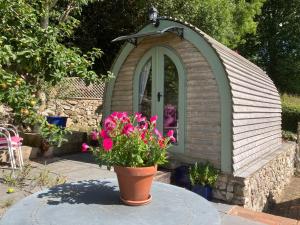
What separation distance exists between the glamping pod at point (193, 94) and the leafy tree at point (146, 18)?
6354 millimetres

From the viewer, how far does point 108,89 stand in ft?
27.6

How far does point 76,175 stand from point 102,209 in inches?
143

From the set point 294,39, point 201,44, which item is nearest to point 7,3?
point 201,44

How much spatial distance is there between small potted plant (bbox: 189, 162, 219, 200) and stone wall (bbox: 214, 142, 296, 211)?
0.49 ft

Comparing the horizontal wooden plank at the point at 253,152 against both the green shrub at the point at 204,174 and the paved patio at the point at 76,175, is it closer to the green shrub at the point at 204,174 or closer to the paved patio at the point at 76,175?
the green shrub at the point at 204,174

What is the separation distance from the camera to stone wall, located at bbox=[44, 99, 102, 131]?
493 inches

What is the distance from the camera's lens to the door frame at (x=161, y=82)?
695 centimetres

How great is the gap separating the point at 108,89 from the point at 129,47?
122 cm

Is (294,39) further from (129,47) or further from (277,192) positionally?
(129,47)

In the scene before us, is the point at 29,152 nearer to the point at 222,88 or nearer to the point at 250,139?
the point at 222,88

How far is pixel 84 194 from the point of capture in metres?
2.96

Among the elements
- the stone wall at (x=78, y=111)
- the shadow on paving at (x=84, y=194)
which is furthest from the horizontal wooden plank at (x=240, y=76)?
the stone wall at (x=78, y=111)

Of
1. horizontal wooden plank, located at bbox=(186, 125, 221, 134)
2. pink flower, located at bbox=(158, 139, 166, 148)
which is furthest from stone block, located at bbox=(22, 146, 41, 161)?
pink flower, located at bbox=(158, 139, 166, 148)

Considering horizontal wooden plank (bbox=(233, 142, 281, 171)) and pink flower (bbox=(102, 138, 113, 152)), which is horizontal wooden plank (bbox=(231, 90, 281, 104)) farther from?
pink flower (bbox=(102, 138, 113, 152))
